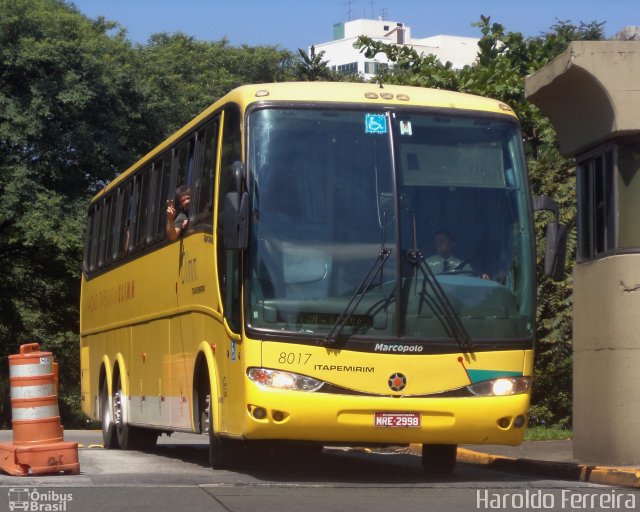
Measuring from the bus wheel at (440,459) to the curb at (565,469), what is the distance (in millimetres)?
1055

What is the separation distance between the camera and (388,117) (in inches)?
481

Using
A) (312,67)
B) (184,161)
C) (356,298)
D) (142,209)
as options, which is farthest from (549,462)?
(312,67)

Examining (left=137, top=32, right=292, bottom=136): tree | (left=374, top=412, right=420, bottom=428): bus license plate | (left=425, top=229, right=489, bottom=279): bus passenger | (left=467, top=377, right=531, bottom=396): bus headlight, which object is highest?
(left=137, top=32, right=292, bottom=136): tree

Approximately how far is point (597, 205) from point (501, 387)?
3.45m

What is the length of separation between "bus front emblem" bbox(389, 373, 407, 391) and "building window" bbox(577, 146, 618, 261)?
3481mm

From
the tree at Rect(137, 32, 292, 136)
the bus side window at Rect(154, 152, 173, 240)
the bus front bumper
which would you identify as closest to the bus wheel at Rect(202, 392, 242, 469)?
the bus front bumper

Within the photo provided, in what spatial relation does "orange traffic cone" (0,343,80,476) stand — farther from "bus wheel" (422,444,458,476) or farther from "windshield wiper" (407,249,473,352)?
"bus wheel" (422,444,458,476)

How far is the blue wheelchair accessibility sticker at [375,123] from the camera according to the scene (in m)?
12.1

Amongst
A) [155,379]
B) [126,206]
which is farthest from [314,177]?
[126,206]

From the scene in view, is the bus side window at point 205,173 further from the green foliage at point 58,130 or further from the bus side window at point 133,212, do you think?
the green foliage at point 58,130

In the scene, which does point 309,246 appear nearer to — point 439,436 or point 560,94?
point 439,436

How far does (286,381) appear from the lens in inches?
449

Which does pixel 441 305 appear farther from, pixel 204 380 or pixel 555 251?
pixel 204 380

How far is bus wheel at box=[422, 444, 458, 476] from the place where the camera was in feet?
43.1
